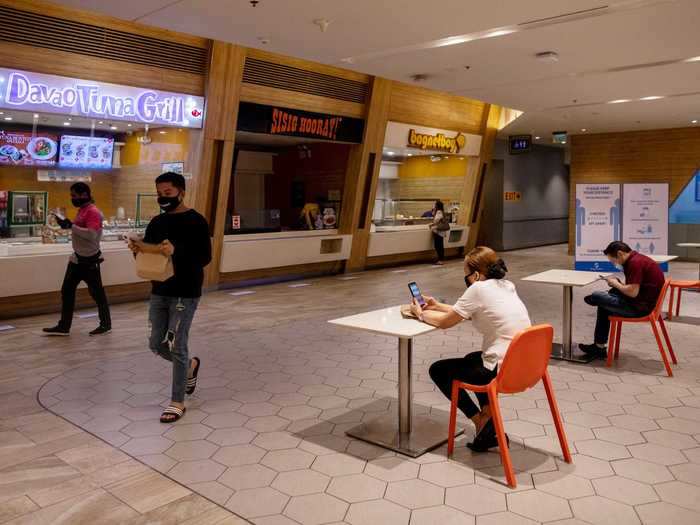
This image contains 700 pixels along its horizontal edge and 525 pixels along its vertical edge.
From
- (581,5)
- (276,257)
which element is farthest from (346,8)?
(276,257)

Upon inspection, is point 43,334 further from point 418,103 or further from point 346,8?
point 418,103

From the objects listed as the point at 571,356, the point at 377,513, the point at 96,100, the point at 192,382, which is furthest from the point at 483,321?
the point at 96,100

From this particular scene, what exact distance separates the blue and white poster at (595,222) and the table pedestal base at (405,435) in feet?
20.2

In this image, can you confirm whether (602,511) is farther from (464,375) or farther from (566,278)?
(566,278)

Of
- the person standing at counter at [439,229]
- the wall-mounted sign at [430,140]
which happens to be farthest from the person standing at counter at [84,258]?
the person standing at counter at [439,229]

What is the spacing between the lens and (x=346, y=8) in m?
5.32

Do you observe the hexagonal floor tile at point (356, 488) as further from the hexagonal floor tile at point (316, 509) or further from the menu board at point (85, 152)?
the menu board at point (85, 152)

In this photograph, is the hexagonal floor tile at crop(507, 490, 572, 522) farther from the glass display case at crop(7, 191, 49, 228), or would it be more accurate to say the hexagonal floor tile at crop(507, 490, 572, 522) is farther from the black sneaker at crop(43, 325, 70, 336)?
the glass display case at crop(7, 191, 49, 228)

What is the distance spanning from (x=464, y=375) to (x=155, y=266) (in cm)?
199

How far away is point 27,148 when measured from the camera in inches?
298

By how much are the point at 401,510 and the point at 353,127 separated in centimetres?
872

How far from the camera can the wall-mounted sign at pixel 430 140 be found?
1175 centimetres

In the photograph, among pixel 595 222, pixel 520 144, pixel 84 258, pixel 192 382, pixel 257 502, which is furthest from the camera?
pixel 520 144

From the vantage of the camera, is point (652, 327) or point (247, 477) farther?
point (652, 327)
